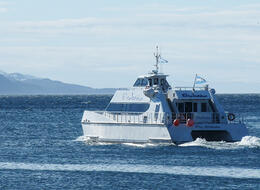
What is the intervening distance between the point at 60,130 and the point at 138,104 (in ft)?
63.2

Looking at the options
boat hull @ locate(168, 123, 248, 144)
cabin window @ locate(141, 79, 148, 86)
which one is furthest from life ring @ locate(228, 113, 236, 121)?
cabin window @ locate(141, 79, 148, 86)

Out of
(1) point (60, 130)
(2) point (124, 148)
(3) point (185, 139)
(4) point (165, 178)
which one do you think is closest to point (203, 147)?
(3) point (185, 139)

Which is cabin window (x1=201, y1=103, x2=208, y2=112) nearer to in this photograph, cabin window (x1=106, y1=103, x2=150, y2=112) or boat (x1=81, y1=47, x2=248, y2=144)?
boat (x1=81, y1=47, x2=248, y2=144)

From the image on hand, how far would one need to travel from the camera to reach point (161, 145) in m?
48.4

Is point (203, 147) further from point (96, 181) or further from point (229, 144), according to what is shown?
point (96, 181)

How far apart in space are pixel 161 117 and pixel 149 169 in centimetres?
960

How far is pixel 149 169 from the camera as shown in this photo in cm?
3991

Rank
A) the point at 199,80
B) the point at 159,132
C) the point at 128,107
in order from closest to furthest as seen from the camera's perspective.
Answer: the point at 159,132 → the point at 199,80 → the point at 128,107

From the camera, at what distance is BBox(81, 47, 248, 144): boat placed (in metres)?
48.4

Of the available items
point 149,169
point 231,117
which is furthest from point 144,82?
point 149,169

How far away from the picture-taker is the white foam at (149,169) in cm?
3769

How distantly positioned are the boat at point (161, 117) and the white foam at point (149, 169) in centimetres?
739

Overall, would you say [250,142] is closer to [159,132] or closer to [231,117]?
[231,117]

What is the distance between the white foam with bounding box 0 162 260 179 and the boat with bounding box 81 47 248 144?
7.39 meters
